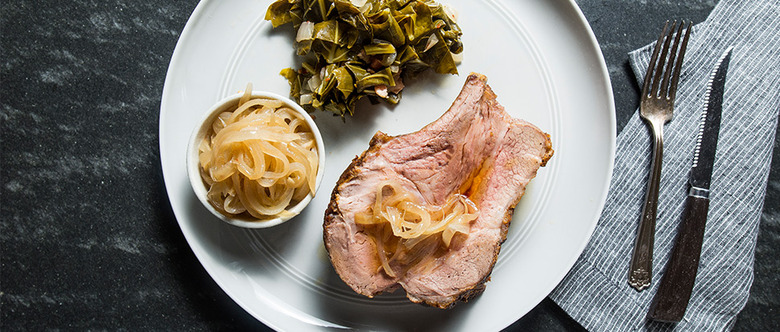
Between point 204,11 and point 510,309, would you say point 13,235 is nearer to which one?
point 204,11

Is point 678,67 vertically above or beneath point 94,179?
above

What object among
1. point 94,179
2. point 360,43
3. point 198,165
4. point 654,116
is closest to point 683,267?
point 654,116

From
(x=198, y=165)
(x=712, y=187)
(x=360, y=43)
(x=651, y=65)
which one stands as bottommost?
(x=198, y=165)

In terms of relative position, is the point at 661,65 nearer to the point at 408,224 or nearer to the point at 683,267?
the point at 683,267

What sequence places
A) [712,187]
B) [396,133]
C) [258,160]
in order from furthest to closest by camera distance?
[712,187] < [396,133] < [258,160]

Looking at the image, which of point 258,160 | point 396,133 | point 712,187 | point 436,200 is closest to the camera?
point 258,160

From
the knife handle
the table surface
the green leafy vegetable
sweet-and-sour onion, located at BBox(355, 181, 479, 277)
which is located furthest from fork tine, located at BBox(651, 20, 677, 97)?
sweet-and-sour onion, located at BBox(355, 181, 479, 277)

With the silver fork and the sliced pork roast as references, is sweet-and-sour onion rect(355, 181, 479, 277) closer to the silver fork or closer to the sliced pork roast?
the sliced pork roast

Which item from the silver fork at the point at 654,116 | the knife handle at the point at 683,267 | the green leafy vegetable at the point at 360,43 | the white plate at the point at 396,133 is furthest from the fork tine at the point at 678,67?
the green leafy vegetable at the point at 360,43
